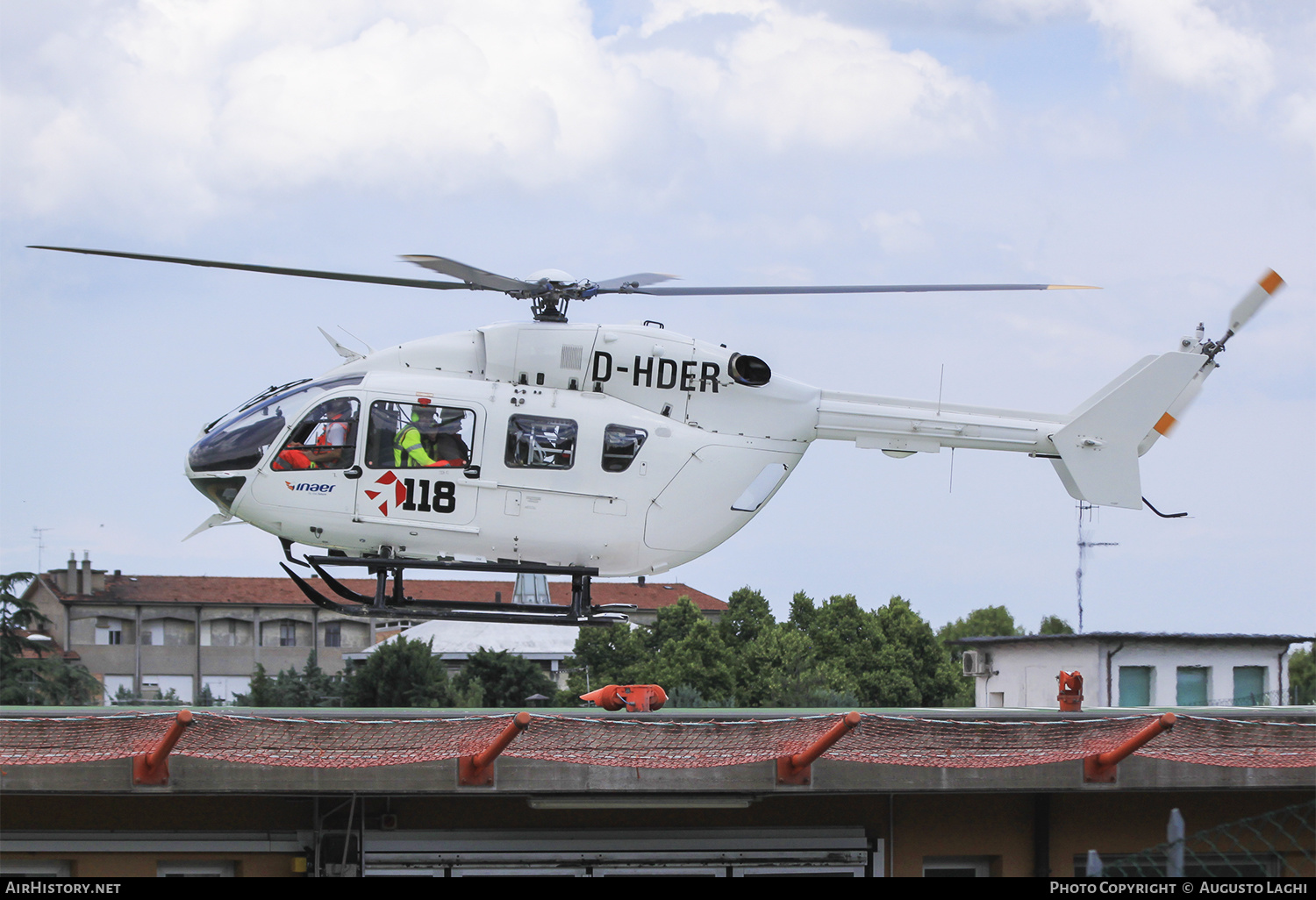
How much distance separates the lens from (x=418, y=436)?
1638cm

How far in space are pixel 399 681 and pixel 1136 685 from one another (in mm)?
26150

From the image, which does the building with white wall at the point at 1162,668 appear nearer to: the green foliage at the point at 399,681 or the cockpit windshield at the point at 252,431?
the cockpit windshield at the point at 252,431

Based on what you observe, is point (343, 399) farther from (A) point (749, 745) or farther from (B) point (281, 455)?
(A) point (749, 745)

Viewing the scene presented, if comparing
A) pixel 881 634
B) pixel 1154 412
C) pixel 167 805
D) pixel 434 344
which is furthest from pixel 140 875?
pixel 881 634

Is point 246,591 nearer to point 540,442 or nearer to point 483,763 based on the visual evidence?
point 540,442

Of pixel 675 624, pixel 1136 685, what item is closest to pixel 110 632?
pixel 675 624

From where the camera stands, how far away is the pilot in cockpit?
16.4 m

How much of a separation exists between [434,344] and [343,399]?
52.9 inches

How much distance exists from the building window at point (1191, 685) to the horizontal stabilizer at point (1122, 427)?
1576 cm

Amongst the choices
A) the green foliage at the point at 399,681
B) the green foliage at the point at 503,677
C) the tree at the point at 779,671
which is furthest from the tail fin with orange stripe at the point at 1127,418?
the tree at the point at 779,671

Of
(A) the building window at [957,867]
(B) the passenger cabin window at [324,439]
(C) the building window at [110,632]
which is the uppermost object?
(B) the passenger cabin window at [324,439]

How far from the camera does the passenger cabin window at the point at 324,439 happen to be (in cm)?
1633

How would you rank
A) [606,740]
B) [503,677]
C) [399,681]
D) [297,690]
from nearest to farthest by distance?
[606,740] < [399,681] < [297,690] < [503,677]

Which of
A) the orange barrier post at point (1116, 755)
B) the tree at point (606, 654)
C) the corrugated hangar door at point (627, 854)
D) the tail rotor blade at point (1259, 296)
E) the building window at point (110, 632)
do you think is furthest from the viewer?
the building window at point (110, 632)
